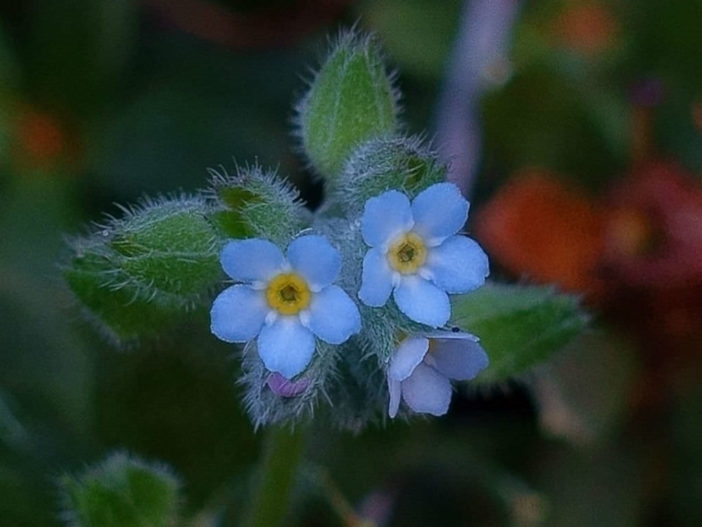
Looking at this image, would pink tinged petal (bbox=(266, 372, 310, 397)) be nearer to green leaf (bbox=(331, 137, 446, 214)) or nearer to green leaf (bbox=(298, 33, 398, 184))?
green leaf (bbox=(331, 137, 446, 214))

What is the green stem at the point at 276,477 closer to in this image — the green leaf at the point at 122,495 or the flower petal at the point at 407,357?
the green leaf at the point at 122,495

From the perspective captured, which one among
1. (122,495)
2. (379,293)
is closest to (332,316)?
(379,293)

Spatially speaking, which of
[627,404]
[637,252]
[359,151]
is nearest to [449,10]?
[637,252]

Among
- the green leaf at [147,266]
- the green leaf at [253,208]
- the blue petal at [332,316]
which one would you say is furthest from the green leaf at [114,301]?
the blue petal at [332,316]

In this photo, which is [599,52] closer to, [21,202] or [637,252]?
[637,252]

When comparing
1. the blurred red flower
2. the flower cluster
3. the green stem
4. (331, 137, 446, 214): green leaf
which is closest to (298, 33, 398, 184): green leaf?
(331, 137, 446, 214): green leaf

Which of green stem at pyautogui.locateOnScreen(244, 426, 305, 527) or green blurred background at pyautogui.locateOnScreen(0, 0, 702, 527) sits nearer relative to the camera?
green stem at pyautogui.locateOnScreen(244, 426, 305, 527)

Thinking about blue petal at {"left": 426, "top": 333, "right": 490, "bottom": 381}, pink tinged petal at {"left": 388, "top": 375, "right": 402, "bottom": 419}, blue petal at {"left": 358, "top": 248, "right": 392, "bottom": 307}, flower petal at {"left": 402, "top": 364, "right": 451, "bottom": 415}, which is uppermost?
blue petal at {"left": 358, "top": 248, "right": 392, "bottom": 307}
